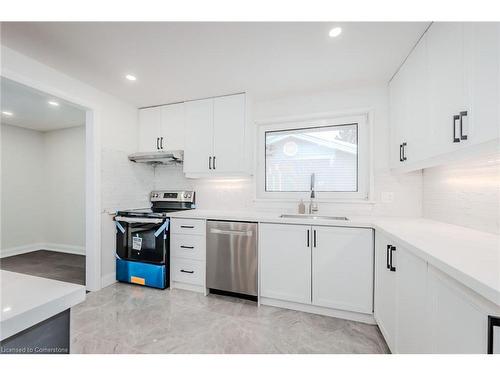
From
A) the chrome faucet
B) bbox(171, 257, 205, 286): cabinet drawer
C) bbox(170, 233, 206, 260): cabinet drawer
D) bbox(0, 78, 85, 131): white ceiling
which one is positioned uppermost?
bbox(0, 78, 85, 131): white ceiling

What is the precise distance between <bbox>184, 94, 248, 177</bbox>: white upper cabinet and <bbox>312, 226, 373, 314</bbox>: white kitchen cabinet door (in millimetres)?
1187

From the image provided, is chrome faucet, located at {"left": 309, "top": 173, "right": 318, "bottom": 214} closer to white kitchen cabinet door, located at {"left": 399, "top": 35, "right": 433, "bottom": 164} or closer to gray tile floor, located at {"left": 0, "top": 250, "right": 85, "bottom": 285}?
white kitchen cabinet door, located at {"left": 399, "top": 35, "right": 433, "bottom": 164}

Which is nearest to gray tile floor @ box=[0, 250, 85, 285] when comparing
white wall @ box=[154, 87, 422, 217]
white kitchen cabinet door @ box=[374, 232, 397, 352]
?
white wall @ box=[154, 87, 422, 217]

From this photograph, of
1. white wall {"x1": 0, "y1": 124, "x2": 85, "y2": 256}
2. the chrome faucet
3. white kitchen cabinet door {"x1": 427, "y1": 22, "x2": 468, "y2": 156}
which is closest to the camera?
white kitchen cabinet door {"x1": 427, "y1": 22, "x2": 468, "y2": 156}

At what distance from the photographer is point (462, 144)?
3.74 feet

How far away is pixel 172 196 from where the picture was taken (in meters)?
3.02

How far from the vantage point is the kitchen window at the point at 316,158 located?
2404 mm

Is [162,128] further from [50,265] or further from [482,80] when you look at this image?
[482,80]

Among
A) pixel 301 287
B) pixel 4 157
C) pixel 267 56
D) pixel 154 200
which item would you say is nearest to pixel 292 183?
pixel 301 287

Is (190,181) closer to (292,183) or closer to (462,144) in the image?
(292,183)

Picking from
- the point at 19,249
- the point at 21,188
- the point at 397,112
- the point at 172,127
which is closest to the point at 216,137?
the point at 172,127

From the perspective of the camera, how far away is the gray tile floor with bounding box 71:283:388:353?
156cm

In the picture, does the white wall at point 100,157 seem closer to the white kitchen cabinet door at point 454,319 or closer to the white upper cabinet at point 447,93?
the white kitchen cabinet door at point 454,319

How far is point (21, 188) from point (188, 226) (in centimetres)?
385
